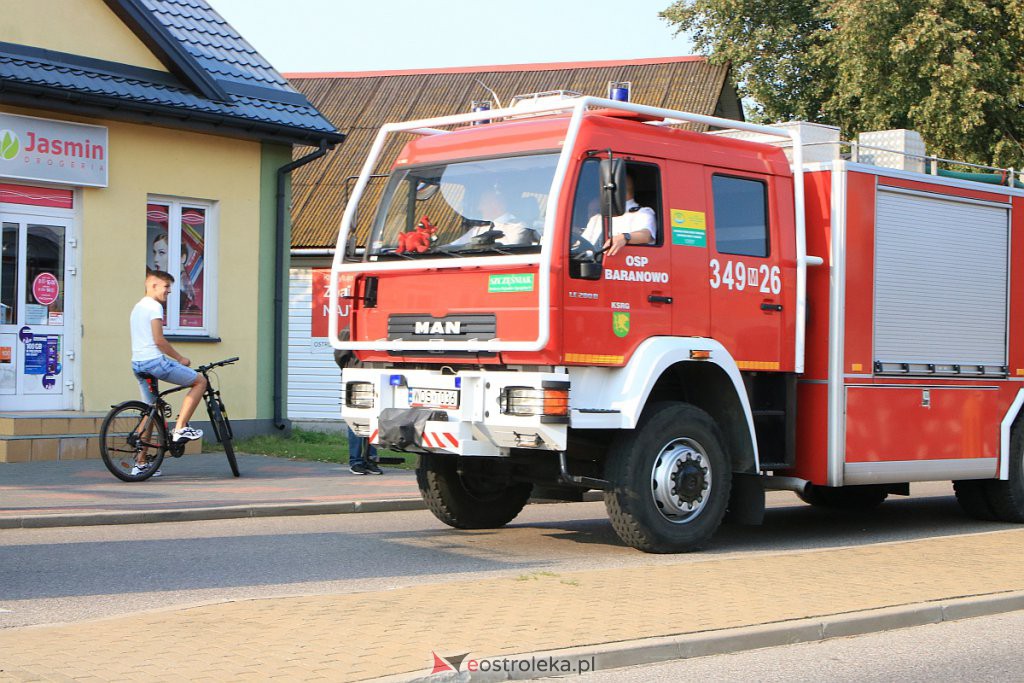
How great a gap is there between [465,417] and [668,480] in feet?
4.90

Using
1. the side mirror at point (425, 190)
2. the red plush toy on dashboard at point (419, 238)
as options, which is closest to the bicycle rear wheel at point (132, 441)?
the red plush toy on dashboard at point (419, 238)

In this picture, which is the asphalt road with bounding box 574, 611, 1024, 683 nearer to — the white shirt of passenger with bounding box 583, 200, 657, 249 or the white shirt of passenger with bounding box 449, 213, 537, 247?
the white shirt of passenger with bounding box 583, 200, 657, 249

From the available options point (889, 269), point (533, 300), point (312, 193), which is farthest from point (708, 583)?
point (312, 193)

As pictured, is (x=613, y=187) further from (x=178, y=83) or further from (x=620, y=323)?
(x=178, y=83)

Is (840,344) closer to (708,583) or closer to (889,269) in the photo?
(889,269)

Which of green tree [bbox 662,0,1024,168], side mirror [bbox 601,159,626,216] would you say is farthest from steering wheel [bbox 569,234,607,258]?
green tree [bbox 662,0,1024,168]

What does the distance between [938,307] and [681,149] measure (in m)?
3.14

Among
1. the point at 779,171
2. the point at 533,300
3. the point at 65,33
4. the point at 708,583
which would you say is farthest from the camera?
the point at 65,33

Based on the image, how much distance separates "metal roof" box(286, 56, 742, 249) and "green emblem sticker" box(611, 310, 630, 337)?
21.2 m

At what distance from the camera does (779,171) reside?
36.3ft

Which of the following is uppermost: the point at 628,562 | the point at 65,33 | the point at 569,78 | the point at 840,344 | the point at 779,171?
the point at 569,78

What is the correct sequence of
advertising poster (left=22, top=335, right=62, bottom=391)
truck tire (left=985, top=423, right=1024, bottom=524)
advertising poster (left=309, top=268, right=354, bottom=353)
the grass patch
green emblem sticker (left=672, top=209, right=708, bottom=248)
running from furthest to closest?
1. advertising poster (left=309, top=268, right=354, bottom=353)
2. the grass patch
3. advertising poster (left=22, top=335, right=62, bottom=391)
4. truck tire (left=985, top=423, right=1024, bottom=524)
5. green emblem sticker (left=672, top=209, right=708, bottom=248)

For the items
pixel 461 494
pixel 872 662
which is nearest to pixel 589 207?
pixel 461 494

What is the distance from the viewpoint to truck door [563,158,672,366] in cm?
959
